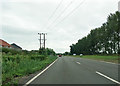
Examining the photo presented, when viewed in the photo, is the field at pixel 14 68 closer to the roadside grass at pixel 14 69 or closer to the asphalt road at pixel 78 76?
the roadside grass at pixel 14 69

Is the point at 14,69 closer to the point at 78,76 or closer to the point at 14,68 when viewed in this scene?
the point at 14,68

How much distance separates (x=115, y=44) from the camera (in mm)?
65625

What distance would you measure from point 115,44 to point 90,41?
30.7 meters

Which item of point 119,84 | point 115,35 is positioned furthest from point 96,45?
point 119,84

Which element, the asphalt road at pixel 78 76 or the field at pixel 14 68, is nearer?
the asphalt road at pixel 78 76

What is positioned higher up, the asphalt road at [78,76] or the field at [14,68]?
the field at [14,68]

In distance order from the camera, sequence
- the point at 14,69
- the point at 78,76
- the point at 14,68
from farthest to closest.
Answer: the point at 14,68 → the point at 14,69 → the point at 78,76

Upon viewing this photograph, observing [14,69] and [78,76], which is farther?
[14,69]

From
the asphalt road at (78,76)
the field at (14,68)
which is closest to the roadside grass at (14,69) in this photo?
the field at (14,68)

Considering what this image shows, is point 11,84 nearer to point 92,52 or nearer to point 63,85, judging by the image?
point 63,85

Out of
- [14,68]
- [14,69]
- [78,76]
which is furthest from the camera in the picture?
[14,68]

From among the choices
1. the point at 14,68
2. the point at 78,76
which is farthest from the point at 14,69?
the point at 78,76

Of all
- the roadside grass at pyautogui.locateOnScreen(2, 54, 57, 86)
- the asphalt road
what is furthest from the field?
the asphalt road

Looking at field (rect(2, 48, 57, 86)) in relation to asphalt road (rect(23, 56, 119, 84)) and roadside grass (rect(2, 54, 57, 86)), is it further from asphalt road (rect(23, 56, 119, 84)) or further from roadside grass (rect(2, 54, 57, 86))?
asphalt road (rect(23, 56, 119, 84))
